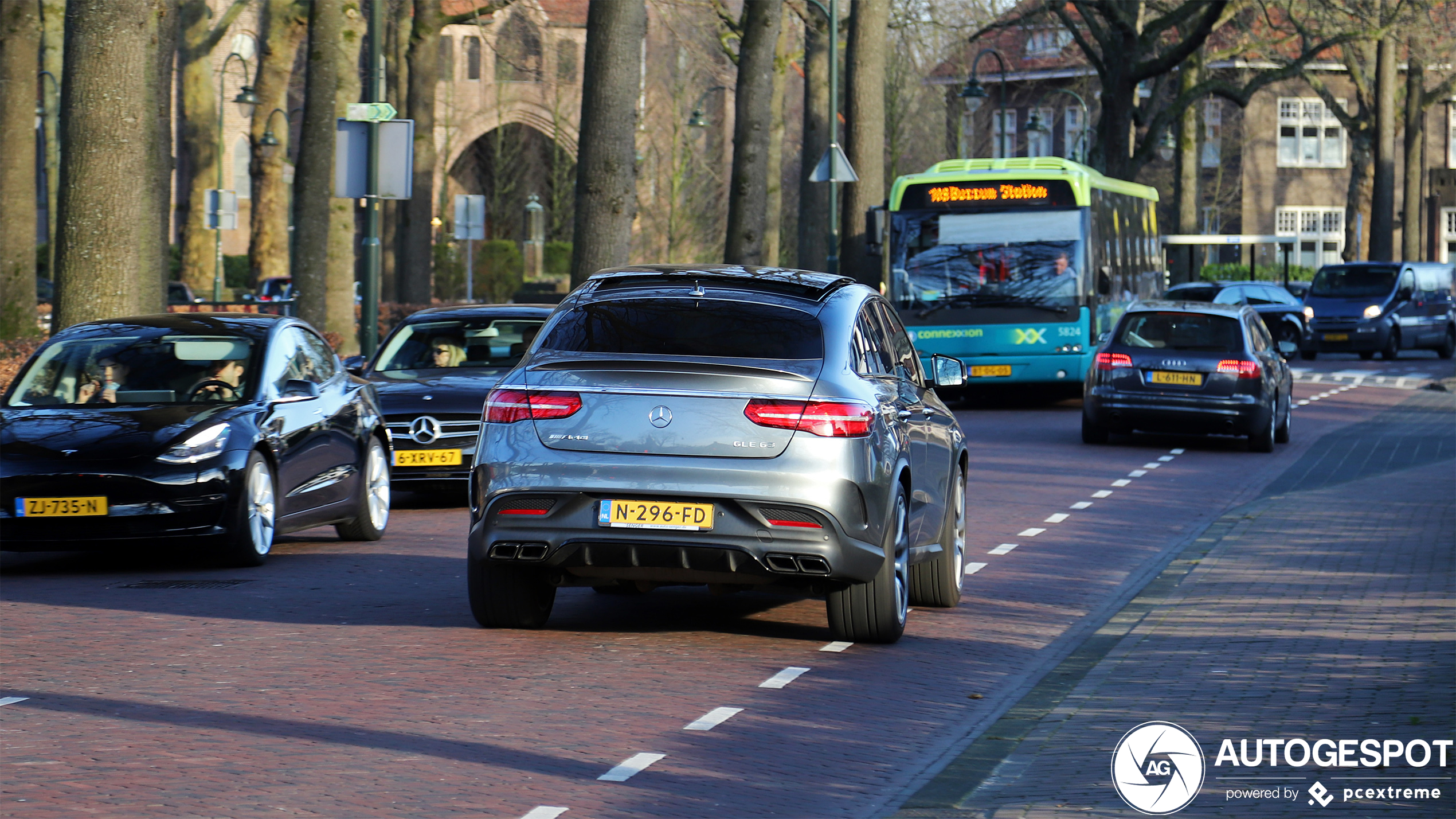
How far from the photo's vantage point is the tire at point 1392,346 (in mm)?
41562

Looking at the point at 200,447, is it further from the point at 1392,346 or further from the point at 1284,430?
the point at 1392,346

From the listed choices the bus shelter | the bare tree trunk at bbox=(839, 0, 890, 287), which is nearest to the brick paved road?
the bare tree trunk at bbox=(839, 0, 890, 287)

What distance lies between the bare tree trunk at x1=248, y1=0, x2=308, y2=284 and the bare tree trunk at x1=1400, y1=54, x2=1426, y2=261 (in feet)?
101

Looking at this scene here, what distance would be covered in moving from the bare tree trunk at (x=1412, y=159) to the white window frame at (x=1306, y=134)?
20.7 metres

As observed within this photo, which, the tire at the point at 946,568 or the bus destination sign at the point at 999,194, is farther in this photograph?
the bus destination sign at the point at 999,194

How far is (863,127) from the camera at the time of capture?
102 feet

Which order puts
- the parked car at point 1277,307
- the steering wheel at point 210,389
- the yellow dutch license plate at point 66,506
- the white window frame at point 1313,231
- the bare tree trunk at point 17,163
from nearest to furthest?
the yellow dutch license plate at point 66,506 < the steering wheel at point 210,389 < the bare tree trunk at point 17,163 < the parked car at point 1277,307 < the white window frame at point 1313,231

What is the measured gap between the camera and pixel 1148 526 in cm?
1437

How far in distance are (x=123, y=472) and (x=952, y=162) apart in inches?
756

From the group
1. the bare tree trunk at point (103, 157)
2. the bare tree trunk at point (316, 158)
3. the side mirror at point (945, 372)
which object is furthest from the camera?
the bare tree trunk at point (316, 158)

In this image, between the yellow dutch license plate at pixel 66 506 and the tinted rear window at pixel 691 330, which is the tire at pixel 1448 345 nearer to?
the yellow dutch license plate at pixel 66 506

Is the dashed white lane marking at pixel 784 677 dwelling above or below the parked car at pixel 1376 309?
below

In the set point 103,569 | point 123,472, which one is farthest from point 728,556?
point 103,569

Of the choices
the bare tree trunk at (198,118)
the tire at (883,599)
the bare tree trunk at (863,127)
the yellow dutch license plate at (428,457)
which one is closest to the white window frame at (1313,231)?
the bare tree trunk at (198,118)
